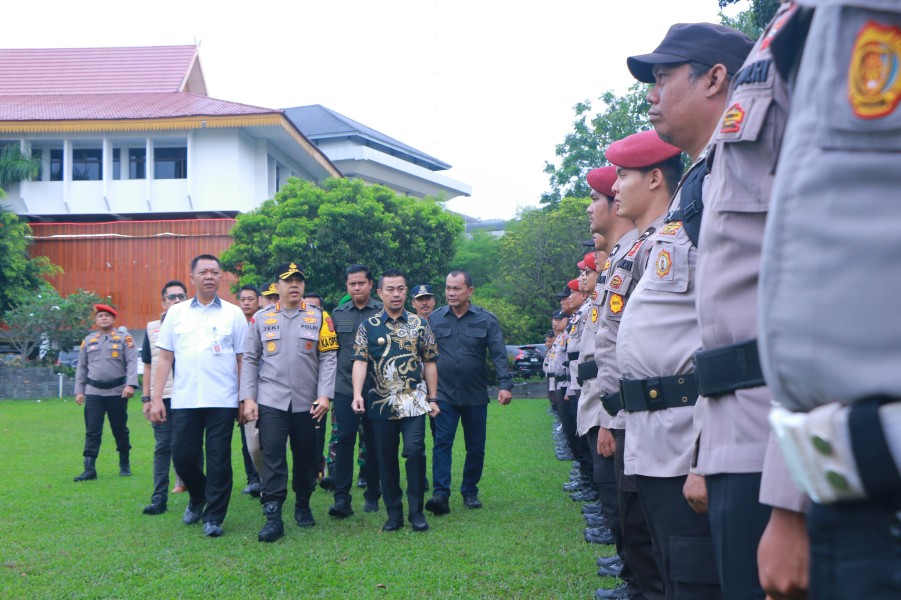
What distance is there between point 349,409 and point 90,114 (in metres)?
31.2

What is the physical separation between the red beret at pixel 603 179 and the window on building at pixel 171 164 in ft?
115

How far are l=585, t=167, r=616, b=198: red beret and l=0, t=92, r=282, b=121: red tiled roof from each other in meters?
30.7

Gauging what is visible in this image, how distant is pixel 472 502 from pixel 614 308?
5113 mm

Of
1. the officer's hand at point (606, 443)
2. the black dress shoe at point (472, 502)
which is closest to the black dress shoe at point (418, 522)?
the black dress shoe at point (472, 502)

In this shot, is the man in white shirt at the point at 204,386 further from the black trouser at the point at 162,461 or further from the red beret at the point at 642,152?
the red beret at the point at 642,152

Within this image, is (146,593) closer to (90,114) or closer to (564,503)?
(564,503)

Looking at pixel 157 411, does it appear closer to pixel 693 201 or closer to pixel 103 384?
pixel 103 384

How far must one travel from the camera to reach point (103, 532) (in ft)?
25.0

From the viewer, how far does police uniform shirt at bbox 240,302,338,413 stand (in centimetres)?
777

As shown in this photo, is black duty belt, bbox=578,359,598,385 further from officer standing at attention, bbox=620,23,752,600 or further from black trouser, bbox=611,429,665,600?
officer standing at attention, bbox=620,23,752,600

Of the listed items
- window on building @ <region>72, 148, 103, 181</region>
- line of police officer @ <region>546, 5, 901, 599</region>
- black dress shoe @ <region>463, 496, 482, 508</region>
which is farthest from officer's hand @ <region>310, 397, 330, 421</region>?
window on building @ <region>72, 148, 103, 181</region>

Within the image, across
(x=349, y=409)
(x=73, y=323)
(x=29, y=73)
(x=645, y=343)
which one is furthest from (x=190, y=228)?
(x=645, y=343)

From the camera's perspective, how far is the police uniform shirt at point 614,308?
3980mm

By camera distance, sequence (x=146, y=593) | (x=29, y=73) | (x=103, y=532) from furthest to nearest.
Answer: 1. (x=29, y=73)
2. (x=103, y=532)
3. (x=146, y=593)
